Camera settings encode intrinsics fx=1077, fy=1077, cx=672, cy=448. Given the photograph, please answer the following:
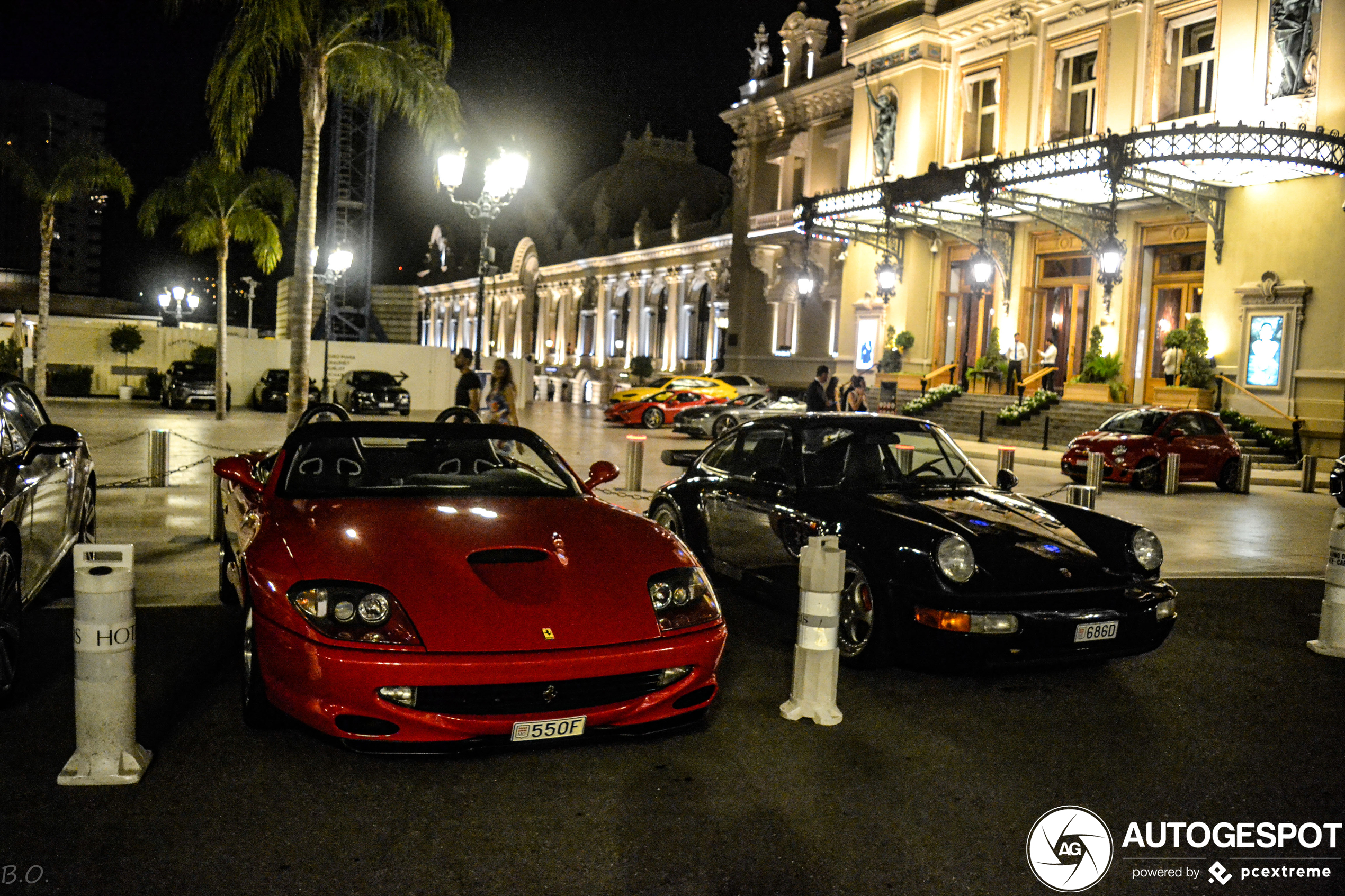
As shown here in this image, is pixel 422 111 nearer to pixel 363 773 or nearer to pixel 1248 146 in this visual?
pixel 363 773

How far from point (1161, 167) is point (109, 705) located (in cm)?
2526

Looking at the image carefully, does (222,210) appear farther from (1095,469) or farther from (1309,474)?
(1309,474)

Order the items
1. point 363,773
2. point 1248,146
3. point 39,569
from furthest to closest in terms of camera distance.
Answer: point 1248,146 < point 39,569 < point 363,773

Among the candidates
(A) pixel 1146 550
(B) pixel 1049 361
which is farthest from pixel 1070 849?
(B) pixel 1049 361

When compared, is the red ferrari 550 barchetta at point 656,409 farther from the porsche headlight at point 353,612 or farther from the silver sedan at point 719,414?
the porsche headlight at point 353,612

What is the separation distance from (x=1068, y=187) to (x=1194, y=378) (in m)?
5.78

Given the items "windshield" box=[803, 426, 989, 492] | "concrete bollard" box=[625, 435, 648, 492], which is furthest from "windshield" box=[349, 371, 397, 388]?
"windshield" box=[803, 426, 989, 492]

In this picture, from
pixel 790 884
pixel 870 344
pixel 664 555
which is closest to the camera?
pixel 790 884

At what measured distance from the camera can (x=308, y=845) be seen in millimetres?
3617

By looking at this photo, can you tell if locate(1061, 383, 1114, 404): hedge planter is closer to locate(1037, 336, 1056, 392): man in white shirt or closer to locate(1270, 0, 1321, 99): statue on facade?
locate(1037, 336, 1056, 392): man in white shirt

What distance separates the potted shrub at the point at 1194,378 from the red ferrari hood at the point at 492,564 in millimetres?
21774

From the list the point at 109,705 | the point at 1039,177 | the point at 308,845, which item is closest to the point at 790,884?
the point at 308,845

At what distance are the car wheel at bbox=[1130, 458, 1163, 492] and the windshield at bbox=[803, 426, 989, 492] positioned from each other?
11.8 metres

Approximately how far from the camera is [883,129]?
113ft
